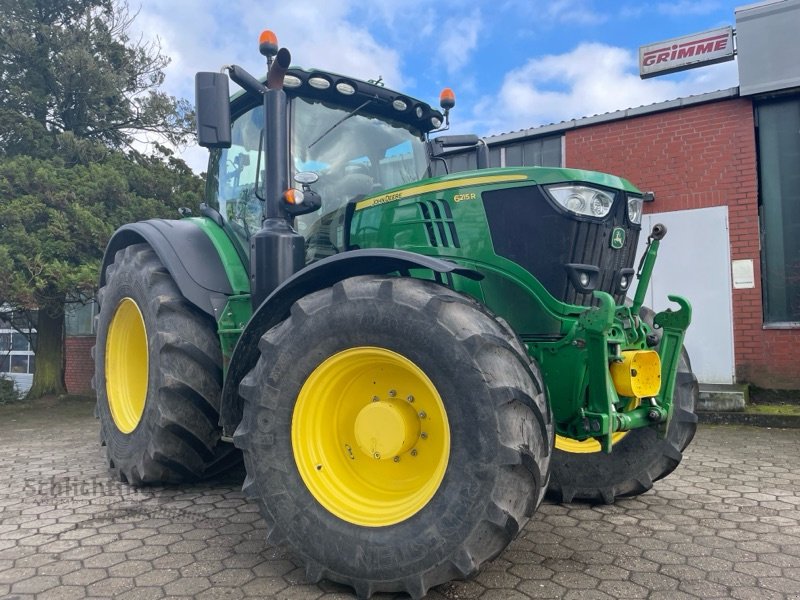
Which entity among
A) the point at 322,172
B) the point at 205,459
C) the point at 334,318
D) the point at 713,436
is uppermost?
the point at 322,172

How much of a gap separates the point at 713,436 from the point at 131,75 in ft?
35.1

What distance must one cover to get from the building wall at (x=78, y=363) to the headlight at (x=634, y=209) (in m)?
10.5

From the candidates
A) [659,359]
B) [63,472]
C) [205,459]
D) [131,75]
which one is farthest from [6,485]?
[131,75]

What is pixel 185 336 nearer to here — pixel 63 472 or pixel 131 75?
pixel 63 472

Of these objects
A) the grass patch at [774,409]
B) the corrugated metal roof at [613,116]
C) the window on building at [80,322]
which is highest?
the corrugated metal roof at [613,116]

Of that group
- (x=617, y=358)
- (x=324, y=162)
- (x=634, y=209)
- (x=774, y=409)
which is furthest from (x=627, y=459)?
(x=774, y=409)

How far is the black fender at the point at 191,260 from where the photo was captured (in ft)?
12.8

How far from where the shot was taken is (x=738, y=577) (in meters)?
2.61

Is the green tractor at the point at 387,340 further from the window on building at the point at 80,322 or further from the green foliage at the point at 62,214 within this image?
the window on building at the point at 80,322

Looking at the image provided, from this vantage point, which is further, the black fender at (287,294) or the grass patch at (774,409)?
the grass patch at (774,409)

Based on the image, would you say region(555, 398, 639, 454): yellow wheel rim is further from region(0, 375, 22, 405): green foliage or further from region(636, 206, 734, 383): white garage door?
region(0, 375, 22, 405): green foliage

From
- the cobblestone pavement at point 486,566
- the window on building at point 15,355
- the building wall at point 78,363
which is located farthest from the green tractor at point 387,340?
the window on building at point 15,355

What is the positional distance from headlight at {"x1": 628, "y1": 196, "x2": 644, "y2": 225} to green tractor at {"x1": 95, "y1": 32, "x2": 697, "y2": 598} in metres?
0.01

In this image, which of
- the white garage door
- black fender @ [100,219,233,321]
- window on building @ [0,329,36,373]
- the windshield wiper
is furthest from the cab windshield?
window on building @ [0,329,36,373]
